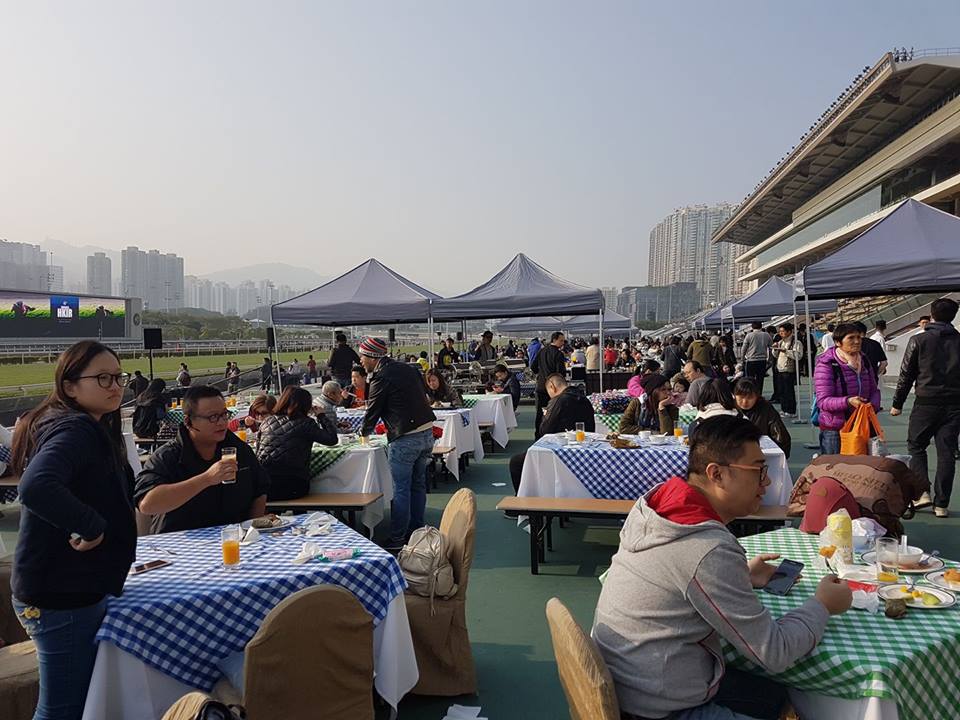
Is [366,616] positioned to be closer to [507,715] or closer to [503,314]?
[507,715]

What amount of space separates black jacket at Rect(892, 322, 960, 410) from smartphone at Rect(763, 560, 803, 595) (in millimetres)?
4219

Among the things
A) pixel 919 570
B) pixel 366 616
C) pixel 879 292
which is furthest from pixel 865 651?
Result: pixel 879 292

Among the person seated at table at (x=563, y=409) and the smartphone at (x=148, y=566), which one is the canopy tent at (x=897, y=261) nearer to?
the person seated at table at (x=563, y=409)

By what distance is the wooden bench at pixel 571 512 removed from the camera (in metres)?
5.20

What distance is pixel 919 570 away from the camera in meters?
2.89

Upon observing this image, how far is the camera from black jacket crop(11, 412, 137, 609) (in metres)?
2.23

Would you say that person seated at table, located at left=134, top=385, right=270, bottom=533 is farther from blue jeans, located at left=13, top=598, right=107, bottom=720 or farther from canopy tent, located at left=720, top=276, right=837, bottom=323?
canopy tent, located at left=720, top=276, right=837, bottom=323

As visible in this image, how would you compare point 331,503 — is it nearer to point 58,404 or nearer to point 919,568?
point 58,404

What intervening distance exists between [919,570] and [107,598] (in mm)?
3296

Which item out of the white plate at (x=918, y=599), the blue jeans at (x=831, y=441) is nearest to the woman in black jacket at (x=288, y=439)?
the white plate at (x=918, y=599)

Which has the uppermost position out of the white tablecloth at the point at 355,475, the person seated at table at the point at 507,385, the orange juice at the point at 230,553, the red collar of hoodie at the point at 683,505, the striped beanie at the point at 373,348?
the striped beanie at the point at 373,348

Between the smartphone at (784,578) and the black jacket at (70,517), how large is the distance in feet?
8.07

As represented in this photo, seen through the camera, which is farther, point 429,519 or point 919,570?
point 429,519

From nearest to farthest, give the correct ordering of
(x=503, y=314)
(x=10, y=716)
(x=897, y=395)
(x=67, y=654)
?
(x=67, y=654) < (x=10, y=716) < (x=897, y=395) < (x=503, y=314)
